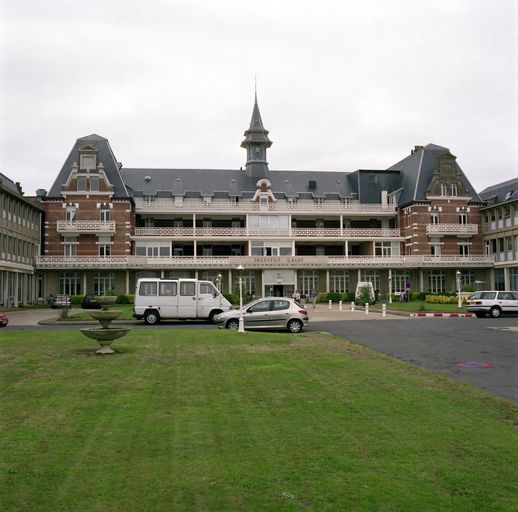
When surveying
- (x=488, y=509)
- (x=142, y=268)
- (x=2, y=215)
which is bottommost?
(x=488, y=509)

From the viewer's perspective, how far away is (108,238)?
182ft

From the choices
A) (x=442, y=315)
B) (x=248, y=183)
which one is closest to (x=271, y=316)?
(x=442, y=315)

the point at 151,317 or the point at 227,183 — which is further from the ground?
the point at 227,183

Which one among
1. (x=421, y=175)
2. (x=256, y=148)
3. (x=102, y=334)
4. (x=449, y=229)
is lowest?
(x=102, y=334)

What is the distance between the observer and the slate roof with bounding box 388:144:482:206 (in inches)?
2361

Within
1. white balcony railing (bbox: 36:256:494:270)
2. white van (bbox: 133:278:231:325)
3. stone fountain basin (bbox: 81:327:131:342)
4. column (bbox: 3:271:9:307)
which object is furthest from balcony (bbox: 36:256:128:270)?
stone fountain basin (bbox: 81:327:131:342)

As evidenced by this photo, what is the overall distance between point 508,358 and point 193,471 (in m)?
11.1

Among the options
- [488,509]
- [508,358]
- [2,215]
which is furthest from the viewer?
[2,215]

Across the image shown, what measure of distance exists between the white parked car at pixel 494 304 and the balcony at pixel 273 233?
2922cm

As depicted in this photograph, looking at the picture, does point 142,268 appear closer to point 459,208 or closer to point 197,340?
point 459,208

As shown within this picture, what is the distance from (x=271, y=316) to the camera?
21.6 meters

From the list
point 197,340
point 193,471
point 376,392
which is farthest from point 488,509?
point 197,340

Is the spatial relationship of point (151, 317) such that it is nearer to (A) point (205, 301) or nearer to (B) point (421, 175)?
(A) point (205, 301)

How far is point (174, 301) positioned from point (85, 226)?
31.2 metres
